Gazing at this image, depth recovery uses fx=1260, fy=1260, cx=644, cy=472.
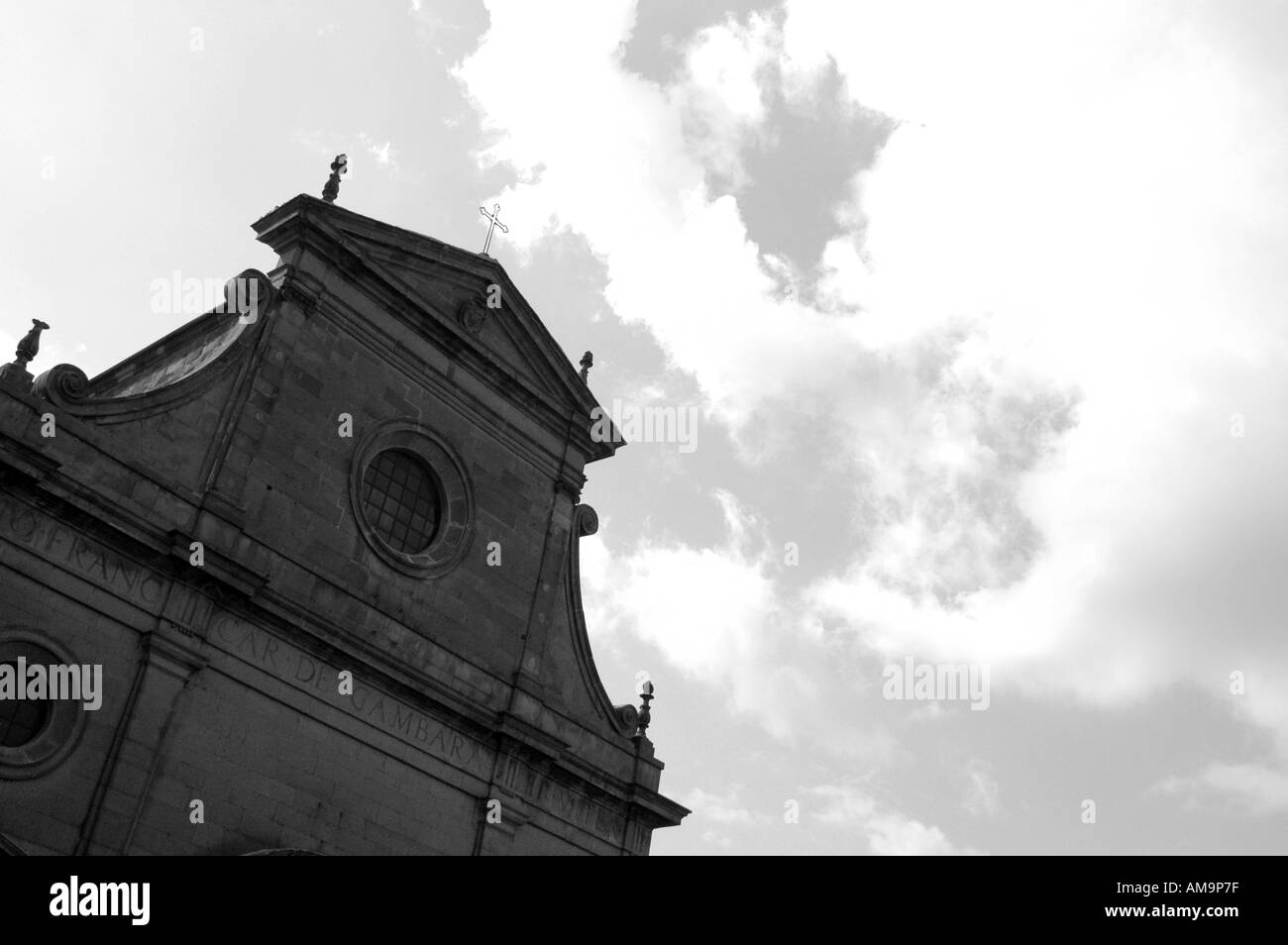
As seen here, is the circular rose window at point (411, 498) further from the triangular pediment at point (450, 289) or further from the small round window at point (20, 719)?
the small round window at point (20, 719)

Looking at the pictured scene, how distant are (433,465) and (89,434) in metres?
5.65

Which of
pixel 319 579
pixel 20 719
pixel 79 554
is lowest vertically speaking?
pixel 20 719

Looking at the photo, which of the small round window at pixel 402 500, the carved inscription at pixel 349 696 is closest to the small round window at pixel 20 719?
the carved inscription at pixel 349 696

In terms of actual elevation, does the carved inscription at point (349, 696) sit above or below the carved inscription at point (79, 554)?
below

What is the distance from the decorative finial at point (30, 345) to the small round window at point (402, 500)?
493 centimetres

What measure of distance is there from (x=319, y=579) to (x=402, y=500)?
7.88 ft

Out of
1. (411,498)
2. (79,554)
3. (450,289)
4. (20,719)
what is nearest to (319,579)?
(411,498)

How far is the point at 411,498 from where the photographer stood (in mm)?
19453

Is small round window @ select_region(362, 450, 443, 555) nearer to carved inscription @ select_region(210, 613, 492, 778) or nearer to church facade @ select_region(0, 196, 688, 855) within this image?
church facade @ select_region(0, 196, 688, 855)

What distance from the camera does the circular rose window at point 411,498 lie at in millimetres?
18438

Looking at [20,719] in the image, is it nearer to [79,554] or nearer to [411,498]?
[79,554]
